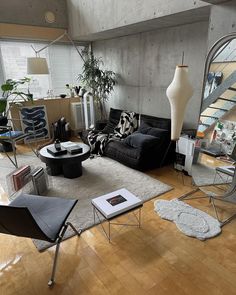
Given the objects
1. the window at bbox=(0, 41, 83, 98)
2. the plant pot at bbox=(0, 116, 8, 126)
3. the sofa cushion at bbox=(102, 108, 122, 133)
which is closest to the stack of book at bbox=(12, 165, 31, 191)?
the plant pot at bbox=(0, 116, 8, 126)

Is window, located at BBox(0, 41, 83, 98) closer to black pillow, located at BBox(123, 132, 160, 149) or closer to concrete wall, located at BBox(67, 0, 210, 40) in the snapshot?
concrete wall, located at BBox(67, 0, 210, 40)

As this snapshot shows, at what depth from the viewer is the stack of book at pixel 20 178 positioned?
2502mm

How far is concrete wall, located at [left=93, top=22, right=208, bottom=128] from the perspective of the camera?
3279mm

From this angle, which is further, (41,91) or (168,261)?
(41,91)

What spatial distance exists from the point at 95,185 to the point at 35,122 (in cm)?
272

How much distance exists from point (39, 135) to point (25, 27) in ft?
7.70

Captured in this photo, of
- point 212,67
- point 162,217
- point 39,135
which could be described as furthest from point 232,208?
point 39,135

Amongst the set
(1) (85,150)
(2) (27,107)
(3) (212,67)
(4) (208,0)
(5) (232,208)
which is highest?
(4) (208,0)

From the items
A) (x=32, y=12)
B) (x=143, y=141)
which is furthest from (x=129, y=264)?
(x=32, y=12)

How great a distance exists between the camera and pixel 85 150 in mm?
3213

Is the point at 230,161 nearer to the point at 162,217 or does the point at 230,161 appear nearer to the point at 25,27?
the point at 162,217

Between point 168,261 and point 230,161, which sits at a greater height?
point 230,161

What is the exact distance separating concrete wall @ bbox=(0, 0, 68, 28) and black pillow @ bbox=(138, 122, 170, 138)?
3257 millimetres

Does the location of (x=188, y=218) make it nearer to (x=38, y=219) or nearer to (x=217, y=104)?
(x=217, y=104)
